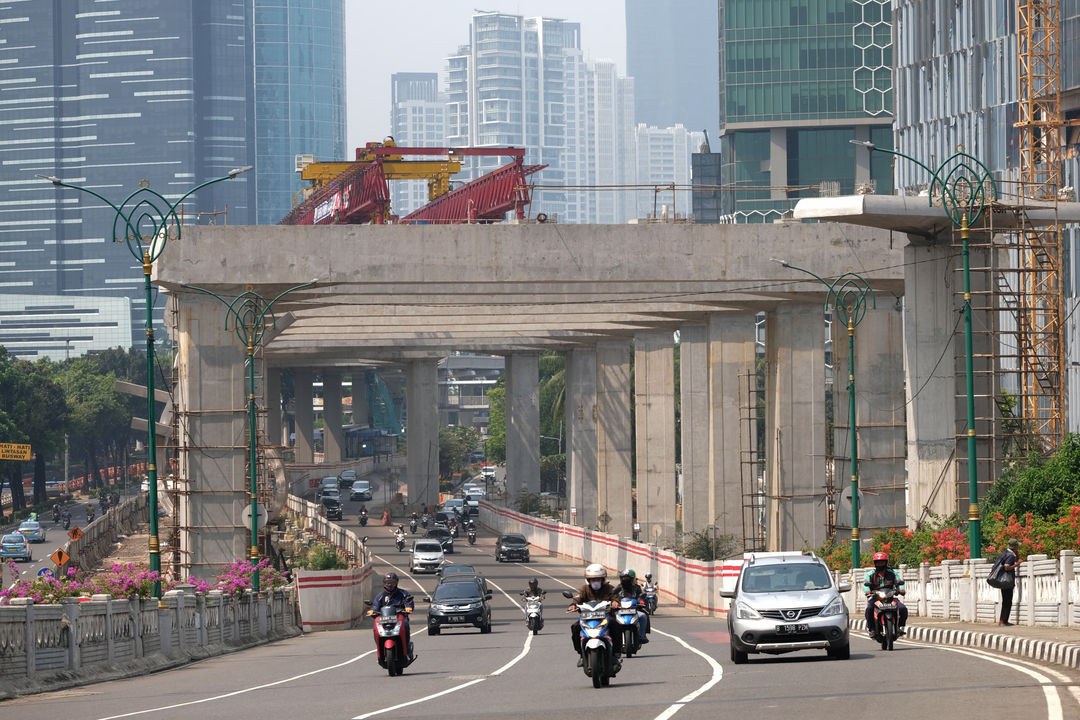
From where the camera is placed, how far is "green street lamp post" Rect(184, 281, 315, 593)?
43.5 m

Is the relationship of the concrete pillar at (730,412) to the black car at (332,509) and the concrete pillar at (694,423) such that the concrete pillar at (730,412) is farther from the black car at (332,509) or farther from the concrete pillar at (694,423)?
the black car at (332,509)

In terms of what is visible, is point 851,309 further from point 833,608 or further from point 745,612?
point 745,612

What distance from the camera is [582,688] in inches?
749

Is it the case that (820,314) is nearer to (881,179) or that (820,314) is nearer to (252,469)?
(252,469)

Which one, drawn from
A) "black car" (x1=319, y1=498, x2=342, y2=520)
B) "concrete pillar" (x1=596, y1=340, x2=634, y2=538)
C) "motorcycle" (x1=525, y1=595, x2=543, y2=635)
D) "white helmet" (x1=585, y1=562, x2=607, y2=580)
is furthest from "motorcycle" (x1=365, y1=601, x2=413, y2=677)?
"black car" (x1=319, y1=498, x2=342, y2=520)

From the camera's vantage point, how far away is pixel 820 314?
53156 mm

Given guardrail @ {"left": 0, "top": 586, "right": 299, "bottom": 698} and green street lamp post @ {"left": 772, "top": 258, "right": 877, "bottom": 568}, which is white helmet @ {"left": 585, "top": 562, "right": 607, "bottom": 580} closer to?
guardrail @ {"left": 0, "top": 586, "right": 299, "bottom": 698}

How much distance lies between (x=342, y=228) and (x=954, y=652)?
2537 cm

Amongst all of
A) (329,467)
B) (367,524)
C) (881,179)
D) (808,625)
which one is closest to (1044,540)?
(808,625)

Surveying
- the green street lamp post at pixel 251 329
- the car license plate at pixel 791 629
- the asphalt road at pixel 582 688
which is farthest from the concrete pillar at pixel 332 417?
the car license plate at pixel 791 629

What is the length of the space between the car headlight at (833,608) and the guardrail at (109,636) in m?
Result: 10.1

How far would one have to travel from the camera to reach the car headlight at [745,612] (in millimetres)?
21641

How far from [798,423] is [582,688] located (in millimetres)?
34985

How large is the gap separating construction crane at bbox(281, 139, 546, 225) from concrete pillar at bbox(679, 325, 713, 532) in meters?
11.4
